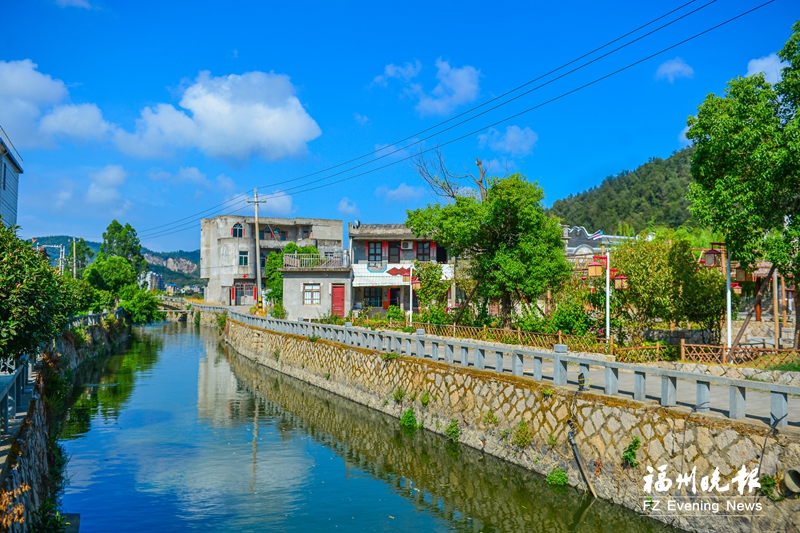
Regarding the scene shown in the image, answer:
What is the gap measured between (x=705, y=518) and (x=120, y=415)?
761 inches

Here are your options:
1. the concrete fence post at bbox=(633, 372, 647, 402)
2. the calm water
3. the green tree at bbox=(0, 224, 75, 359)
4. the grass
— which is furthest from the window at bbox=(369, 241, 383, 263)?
the concrete fence post at bbox=(633, 372, 647, 402)

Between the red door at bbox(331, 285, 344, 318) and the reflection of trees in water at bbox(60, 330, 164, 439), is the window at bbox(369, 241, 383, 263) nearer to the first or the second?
the red door at bbox(331, 285, 344, 318)

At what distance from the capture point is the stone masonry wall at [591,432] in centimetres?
953

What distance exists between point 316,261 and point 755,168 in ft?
107

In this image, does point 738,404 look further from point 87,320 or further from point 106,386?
point 87,320

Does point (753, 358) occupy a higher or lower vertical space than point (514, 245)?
lower

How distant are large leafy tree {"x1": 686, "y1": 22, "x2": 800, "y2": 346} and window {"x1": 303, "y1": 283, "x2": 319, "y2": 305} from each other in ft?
99.3

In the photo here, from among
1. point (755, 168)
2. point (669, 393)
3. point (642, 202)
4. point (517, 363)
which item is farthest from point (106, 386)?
point (642, 202)

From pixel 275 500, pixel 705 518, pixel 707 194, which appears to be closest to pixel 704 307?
pixel 707 194

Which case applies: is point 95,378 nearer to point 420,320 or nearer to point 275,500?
point 420,320

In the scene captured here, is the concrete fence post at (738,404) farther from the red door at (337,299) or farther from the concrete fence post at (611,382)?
the red door at (337,299)

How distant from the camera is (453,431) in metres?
16.8

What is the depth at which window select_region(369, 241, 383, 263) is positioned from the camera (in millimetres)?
46938

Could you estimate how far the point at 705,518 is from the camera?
10.1m
